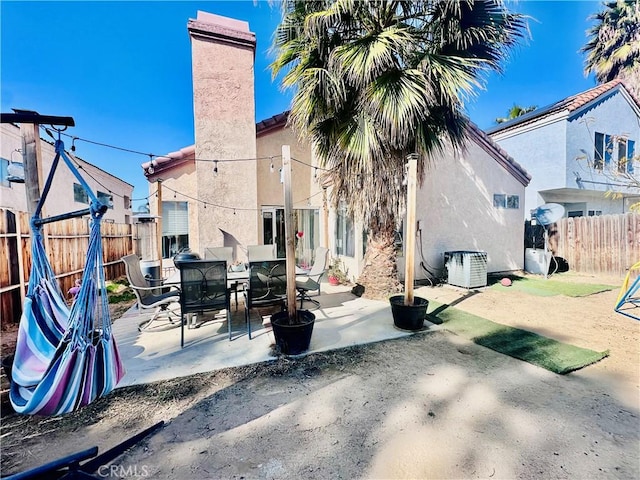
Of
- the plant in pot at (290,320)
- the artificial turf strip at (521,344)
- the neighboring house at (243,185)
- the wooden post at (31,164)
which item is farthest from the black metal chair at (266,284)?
the neighboring house at (243,185)

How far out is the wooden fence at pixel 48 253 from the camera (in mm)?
4840

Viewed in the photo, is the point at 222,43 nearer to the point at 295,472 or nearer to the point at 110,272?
the point at 110,272

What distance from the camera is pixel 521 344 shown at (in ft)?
13.7

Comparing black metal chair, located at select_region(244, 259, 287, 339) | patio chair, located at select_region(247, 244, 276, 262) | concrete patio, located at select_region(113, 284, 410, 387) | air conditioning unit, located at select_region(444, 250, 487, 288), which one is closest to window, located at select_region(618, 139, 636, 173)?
air conditioning unit, located at select_region(444, 250, 487, 288)

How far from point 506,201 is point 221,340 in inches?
398

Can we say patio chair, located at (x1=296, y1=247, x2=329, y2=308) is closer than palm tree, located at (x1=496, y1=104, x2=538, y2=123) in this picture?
Yes

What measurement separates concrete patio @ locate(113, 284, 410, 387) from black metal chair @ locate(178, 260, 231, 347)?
1.24ft

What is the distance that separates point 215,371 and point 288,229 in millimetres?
2045

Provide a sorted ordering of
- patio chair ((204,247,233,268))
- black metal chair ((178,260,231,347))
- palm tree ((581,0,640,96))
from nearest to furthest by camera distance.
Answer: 1. black metal chair ((178,260,231,347))
2. patio chair ((204,247,233,268))
3. palm tree ((581,0,640,96))

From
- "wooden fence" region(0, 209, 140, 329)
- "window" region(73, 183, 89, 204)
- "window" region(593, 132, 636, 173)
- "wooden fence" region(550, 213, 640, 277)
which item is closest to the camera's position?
"wooden fence" region(0, 209, 140, 329)

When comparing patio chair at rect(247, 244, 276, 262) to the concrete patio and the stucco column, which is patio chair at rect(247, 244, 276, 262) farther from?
the concrete patio

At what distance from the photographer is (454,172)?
29.3 feet

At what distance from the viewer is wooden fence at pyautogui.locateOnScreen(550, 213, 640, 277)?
352 inches

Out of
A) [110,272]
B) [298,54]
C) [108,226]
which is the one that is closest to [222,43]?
[298,54]
